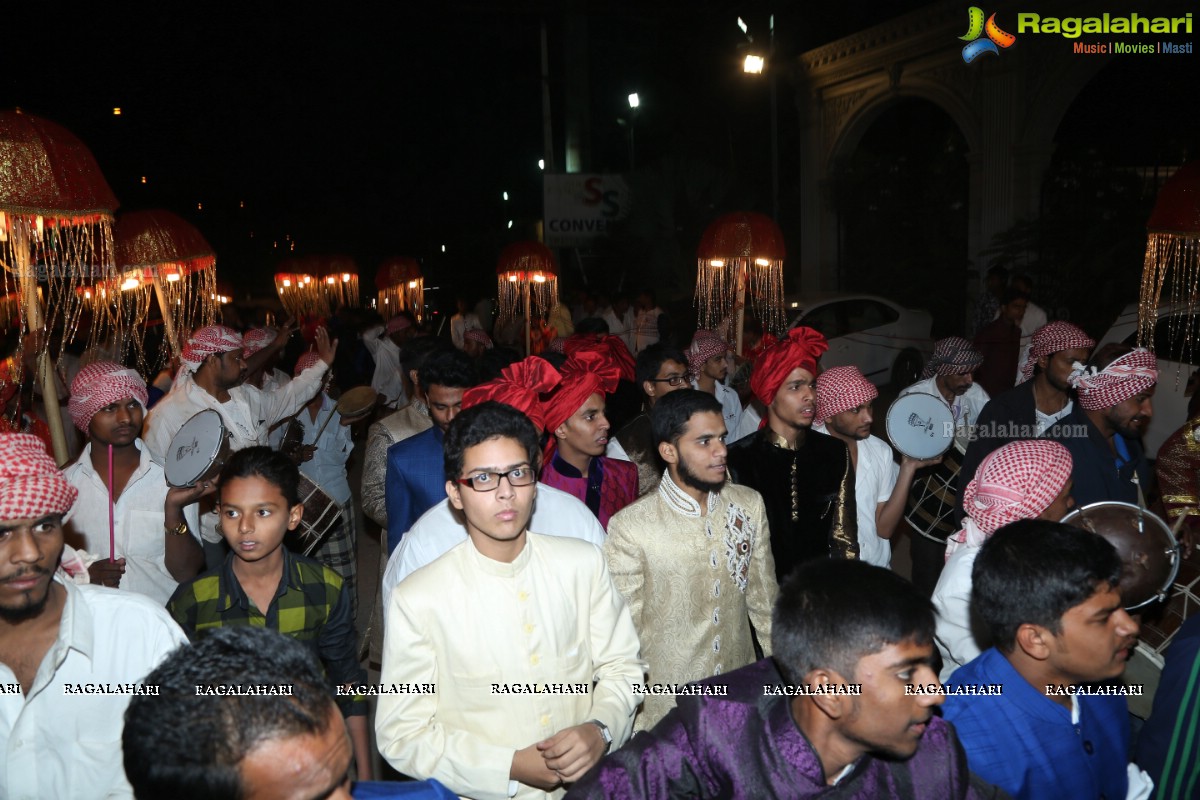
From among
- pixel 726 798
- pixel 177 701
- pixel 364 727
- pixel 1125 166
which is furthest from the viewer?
pixel 1125 166

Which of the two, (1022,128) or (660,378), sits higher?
(1022,128)

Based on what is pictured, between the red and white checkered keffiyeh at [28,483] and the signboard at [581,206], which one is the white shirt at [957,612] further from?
the signboard at [581,206]

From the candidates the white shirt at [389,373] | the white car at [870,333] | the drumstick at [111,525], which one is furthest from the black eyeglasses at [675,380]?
the white car at [870,333]

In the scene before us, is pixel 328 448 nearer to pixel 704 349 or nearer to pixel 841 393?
pixel 704 349

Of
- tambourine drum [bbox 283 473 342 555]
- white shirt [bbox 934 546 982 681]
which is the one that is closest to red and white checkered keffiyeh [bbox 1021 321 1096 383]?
white shirt [bbox 934 546 982 681]

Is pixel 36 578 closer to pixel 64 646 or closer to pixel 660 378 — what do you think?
pixel 64 646

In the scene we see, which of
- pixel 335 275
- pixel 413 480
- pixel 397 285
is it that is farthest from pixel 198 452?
pixel 335 275

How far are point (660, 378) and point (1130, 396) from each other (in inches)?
111

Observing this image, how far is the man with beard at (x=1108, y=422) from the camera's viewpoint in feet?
15.4

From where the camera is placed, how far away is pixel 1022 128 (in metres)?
15.4

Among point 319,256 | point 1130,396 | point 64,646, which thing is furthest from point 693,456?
point 319,256

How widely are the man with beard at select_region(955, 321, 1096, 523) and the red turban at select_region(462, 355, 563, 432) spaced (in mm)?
2817

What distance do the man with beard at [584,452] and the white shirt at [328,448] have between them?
2.21 meters

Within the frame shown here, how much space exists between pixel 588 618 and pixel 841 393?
2645 millimetres
